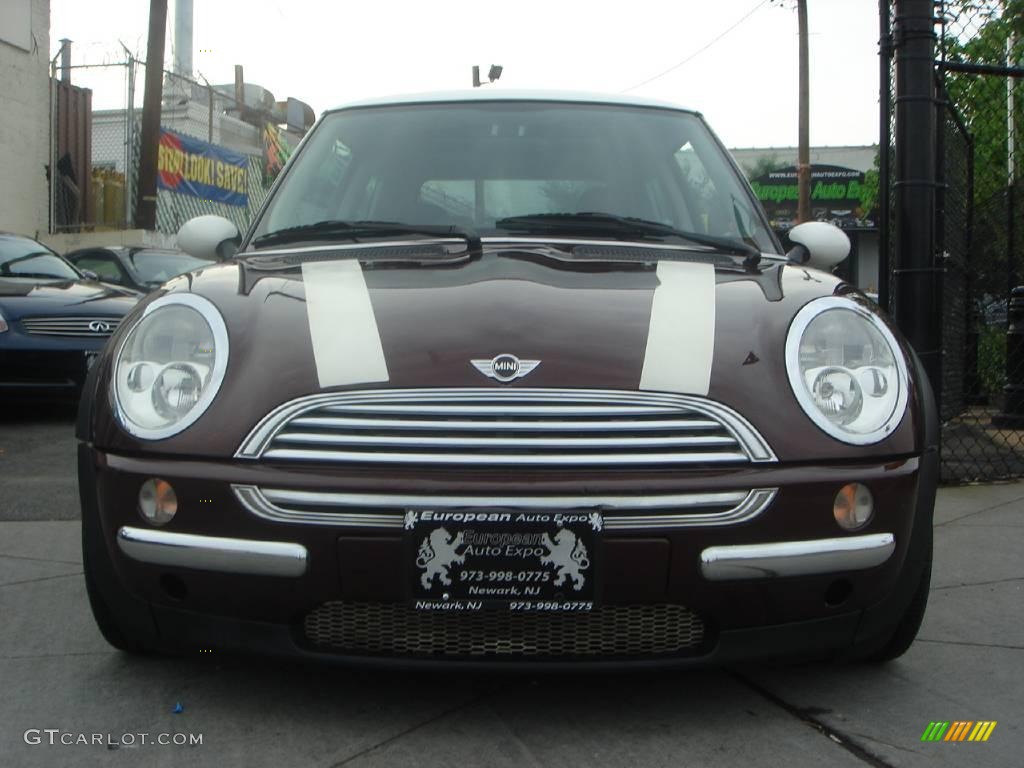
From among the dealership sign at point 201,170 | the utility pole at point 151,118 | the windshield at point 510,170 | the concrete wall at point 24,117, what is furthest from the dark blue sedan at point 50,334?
the dealership sign at point 201,170

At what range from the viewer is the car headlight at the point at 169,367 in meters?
2.32

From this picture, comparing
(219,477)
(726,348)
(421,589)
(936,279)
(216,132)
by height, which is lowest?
(421,589)

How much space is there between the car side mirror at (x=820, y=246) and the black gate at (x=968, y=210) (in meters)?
1.55

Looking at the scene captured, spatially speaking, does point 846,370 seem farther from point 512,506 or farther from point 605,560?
point 512,506

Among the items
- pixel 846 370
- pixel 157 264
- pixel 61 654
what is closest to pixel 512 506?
pixel 846 370

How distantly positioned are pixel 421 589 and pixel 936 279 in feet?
11.5

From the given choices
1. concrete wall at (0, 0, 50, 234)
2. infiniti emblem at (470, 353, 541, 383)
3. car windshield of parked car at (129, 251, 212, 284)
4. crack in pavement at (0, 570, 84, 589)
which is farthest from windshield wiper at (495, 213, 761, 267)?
concrete wall at (0, 0, 50, 234)

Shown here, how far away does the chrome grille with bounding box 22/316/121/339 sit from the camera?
6980 mm

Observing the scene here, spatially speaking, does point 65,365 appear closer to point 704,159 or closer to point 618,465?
point 704,159

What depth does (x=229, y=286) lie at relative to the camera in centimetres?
263

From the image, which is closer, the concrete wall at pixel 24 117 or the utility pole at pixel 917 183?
the utility pole at pixel 917 183

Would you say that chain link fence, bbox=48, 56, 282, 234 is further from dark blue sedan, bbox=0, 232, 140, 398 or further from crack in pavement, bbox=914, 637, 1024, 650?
crack in pavement, bbox=914, 637, 1024, 650

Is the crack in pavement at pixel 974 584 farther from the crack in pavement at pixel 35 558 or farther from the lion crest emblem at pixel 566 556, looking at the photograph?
the crack in pavement at pixel 35 558

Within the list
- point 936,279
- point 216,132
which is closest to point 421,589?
point 936,279
